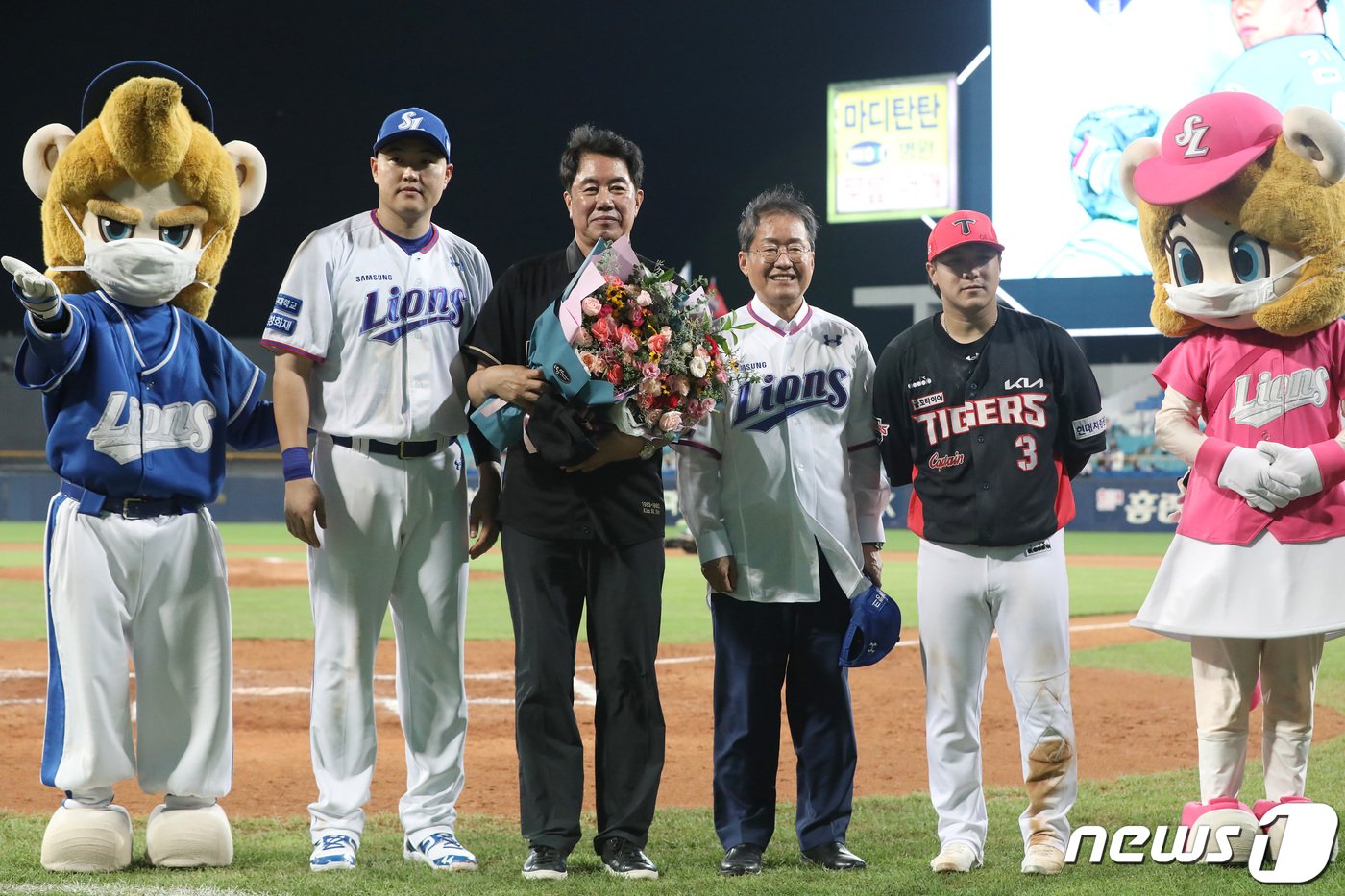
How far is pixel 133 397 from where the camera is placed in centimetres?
387

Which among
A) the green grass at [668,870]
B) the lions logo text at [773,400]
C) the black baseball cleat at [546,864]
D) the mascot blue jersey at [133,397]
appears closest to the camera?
the green grass at [668,870]

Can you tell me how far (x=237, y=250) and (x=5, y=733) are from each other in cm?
2610

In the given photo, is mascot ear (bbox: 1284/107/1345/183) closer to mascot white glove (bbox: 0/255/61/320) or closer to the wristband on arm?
the wristband on arm

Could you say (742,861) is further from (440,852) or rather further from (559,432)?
(559,432)

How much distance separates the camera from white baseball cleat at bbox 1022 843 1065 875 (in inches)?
144

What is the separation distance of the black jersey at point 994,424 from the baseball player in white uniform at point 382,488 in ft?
4.29

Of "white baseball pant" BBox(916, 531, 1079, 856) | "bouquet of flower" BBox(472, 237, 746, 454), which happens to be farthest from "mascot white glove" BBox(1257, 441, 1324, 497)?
"bouquet of flower" BBox(472, 237, 746, 454)

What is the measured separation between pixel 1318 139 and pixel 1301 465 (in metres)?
0.95

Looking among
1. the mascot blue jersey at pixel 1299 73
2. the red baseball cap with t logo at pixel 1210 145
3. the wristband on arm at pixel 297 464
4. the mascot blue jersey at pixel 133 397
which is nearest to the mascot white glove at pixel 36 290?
the mascot blue jersey at pixel 133 397

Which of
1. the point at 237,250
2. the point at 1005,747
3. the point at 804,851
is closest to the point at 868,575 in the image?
the point at 804,851

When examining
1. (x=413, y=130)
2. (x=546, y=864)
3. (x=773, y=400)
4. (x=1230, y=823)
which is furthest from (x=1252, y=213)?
(x=546, y=864)

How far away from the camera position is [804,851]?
3.88 metres

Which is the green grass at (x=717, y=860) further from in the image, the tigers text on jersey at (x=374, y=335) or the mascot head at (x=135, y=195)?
the mascot head at (x=135, y=195)

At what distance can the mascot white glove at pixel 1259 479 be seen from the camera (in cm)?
370
